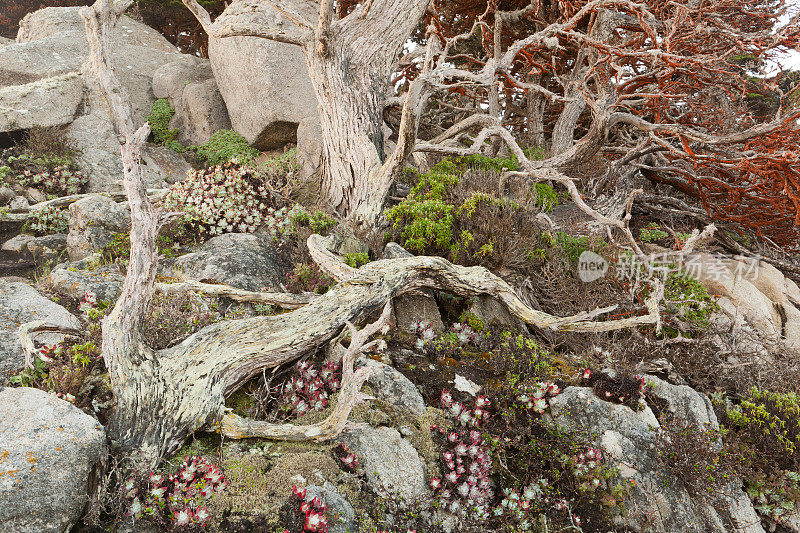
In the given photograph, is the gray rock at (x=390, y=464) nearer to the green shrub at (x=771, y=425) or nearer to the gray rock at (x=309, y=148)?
the green shrub at (x=771, y=425)

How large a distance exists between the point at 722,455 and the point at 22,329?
19.6ft

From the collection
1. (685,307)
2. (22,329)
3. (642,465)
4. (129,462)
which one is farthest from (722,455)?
(22,329)

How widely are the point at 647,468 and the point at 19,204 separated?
372 inches

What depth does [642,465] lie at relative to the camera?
3791 millimetres

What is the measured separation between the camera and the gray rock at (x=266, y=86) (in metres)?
9.88

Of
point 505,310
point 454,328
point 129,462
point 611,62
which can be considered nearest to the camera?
point 129,462

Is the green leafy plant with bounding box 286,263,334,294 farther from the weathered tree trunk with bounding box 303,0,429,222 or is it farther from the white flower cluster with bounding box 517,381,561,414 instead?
the white flower cluster with bounding box 517,381,561,414

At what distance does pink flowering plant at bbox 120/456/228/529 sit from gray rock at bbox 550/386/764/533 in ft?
9.89

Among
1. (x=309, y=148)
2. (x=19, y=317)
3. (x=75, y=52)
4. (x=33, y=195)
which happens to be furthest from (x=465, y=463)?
(x=75, y=52)

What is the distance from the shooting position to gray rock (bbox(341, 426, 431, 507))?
131 inches

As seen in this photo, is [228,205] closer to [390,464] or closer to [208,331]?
[208,331]

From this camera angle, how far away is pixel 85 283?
16.4 feet

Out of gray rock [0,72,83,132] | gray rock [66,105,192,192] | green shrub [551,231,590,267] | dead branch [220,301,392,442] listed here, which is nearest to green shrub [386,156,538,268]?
green shrub [551,231,590,267]

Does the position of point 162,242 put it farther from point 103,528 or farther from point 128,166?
point 103,528
